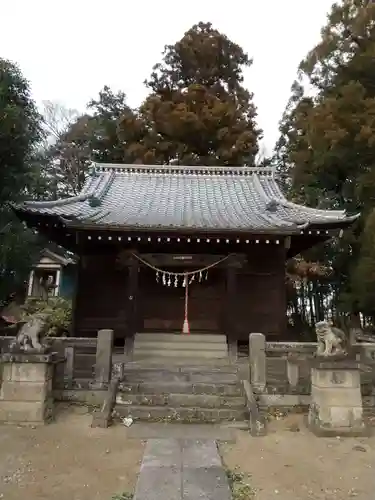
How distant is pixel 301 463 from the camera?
5910 mm

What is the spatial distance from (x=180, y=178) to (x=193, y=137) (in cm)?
820

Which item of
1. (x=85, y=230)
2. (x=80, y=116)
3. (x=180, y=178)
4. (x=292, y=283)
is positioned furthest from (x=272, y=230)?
Answer: (x=80, y=116)

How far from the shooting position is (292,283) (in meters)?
20.3

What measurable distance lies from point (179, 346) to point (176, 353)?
0.98ft

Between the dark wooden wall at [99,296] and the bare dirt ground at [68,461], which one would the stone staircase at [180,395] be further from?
the dark wooden wall at [99,296]

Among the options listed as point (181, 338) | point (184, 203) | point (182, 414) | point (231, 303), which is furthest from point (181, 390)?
point (184, 203)

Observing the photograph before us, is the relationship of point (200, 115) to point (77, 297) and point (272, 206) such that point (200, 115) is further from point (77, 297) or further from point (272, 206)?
point (77, 297)

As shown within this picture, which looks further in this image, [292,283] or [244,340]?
[292,283]

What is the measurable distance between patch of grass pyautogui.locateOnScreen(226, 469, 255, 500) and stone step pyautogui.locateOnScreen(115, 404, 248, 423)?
84.8 inches

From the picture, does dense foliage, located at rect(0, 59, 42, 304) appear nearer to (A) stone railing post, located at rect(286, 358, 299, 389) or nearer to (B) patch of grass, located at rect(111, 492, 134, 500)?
(A) stone railing post, located at rect(286, 358, 299, 389)

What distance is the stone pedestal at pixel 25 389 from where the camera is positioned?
7332mm

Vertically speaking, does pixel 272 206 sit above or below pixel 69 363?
above

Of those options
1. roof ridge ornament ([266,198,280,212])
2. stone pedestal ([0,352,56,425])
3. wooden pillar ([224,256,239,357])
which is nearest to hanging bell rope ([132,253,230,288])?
wooden pillar ([224,256,239,357])

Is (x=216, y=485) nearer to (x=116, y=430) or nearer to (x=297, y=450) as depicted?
(x=297, y=450)
